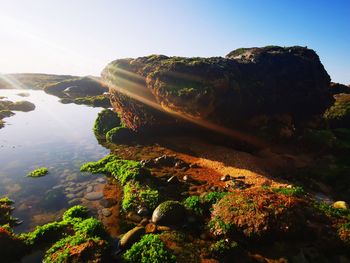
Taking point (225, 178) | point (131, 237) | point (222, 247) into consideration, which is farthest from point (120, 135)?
point (222, 247)

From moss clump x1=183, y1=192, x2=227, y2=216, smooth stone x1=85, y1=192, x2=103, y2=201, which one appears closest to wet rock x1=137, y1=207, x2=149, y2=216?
moss clump x1=183, y1=192, x2=227, y2=216

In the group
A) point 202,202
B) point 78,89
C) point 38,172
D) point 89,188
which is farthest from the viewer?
point 78,89

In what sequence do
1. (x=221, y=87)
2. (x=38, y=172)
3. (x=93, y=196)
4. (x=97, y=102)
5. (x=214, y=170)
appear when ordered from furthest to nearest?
(x=97, y=102) < (x=221, y=87) < (x=38, y=172) < (x=214, y=170) < (x=93, y=196)

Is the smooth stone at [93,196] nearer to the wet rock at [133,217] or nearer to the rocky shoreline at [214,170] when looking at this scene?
the rocky shoreline at [214,170]

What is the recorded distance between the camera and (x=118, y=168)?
2392cm

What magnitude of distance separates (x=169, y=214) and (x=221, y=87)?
1603 centimetres

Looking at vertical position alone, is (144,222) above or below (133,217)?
above

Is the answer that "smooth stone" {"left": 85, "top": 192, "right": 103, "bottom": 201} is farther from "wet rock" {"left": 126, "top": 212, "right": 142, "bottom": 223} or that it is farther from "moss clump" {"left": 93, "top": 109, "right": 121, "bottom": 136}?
"moss clump" {"left": 93, "top": 109, "right": 121, "bottom": 136}

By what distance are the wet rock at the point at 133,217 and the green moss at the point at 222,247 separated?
4.99m

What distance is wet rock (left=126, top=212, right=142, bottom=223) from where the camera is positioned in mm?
16281

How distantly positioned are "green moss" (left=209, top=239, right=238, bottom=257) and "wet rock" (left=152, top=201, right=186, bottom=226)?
9.36ft

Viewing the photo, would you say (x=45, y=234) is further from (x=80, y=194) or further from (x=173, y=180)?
(x=173, y=180)

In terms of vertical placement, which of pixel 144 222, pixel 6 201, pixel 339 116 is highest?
pixel 339 116

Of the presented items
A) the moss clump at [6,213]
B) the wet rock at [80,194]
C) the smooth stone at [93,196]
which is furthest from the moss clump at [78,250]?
the wet rock at [80,194]
